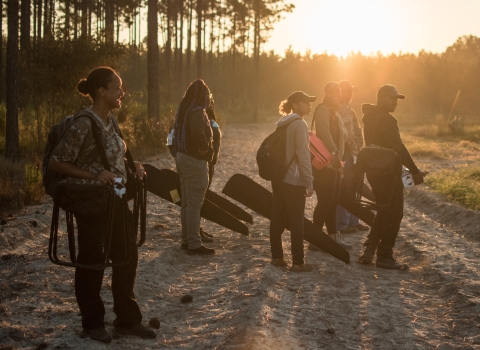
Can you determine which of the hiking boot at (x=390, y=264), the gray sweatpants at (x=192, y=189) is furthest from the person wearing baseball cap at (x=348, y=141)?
the gray sweatpants at (x=192, y=189)

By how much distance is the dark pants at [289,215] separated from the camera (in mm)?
6566

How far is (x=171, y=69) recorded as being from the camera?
65500mm

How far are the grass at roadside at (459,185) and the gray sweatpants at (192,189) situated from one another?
17.1ft

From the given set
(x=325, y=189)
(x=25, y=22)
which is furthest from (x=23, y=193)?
(x=25, y=22)

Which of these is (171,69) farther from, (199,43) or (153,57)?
(153,57)

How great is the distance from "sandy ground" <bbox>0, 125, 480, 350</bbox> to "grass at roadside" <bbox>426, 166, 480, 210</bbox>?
2.21 metres

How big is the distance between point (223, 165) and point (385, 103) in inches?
403

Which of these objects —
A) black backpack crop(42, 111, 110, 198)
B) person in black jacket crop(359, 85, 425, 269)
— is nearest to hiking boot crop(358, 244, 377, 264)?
person in black jacket crop(359, 85, 425, 269)

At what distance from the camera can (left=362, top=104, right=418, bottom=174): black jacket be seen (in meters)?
6.85

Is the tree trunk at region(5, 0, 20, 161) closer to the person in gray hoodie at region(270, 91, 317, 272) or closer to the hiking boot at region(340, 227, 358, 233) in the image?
the hiking boot at region(340, 227, 358, 233)

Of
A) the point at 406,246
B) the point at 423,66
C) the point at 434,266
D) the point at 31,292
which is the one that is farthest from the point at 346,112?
the point at 423,66

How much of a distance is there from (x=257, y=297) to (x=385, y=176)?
2254 mm

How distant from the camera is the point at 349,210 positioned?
8.76m

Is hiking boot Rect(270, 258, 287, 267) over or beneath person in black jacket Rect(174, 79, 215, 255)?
beneath
